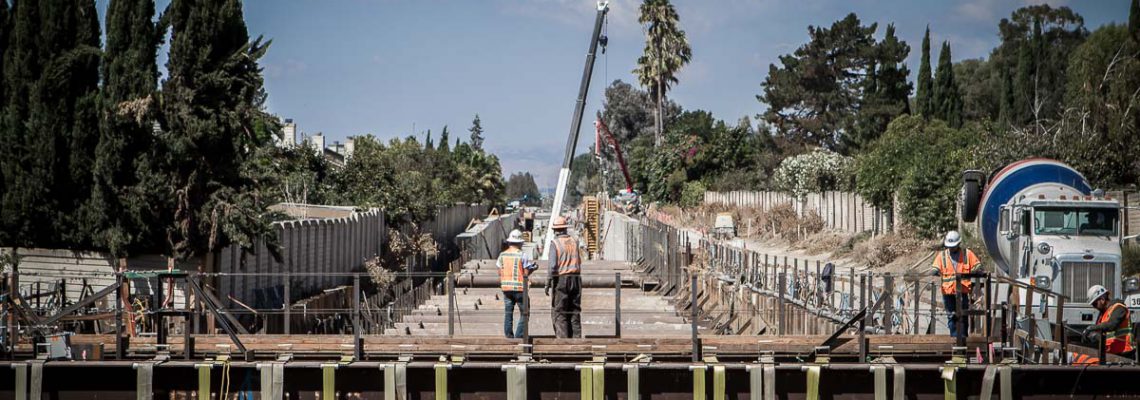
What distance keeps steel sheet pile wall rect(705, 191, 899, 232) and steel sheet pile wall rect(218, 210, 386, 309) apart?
1894cm

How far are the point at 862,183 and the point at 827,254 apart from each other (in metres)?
3.01

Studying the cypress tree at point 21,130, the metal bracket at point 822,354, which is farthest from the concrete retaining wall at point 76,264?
the metal bracket at point 822,354

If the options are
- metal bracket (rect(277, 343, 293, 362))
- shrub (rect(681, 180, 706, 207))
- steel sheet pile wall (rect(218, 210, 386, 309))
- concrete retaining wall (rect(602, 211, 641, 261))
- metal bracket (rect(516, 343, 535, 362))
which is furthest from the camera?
shrub (rect(681, 180, 706, 207))

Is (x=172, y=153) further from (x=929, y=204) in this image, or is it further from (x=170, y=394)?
(x=929, y=204)

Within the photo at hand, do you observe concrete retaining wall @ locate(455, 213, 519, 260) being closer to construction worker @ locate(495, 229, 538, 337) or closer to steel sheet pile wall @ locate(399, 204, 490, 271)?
steel sheet pile wall @ locate(399, 204, 490, 271)

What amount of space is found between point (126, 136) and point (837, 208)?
34196mm

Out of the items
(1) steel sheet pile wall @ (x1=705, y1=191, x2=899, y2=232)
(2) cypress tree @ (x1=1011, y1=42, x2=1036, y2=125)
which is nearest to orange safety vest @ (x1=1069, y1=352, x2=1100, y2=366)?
(1) steel sheet pile wall @ (x1=705, y1=191, x2=899, y2=232)

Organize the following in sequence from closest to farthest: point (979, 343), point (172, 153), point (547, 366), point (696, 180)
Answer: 1. point (547, 366)
2. point (979, 343)
3. point (172, 153)
4. point (696, 180)

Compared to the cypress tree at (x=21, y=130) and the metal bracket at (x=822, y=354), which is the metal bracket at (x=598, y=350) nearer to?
the metal bracket at (x=822, y=354)

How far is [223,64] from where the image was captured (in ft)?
76.7

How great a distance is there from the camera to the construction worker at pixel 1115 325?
1454 cm

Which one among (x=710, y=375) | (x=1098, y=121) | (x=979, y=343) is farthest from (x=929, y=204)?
(x=710, y=375)

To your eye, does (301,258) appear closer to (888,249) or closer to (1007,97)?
(888,249)

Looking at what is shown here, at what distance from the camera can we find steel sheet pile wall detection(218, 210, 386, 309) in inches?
1066
